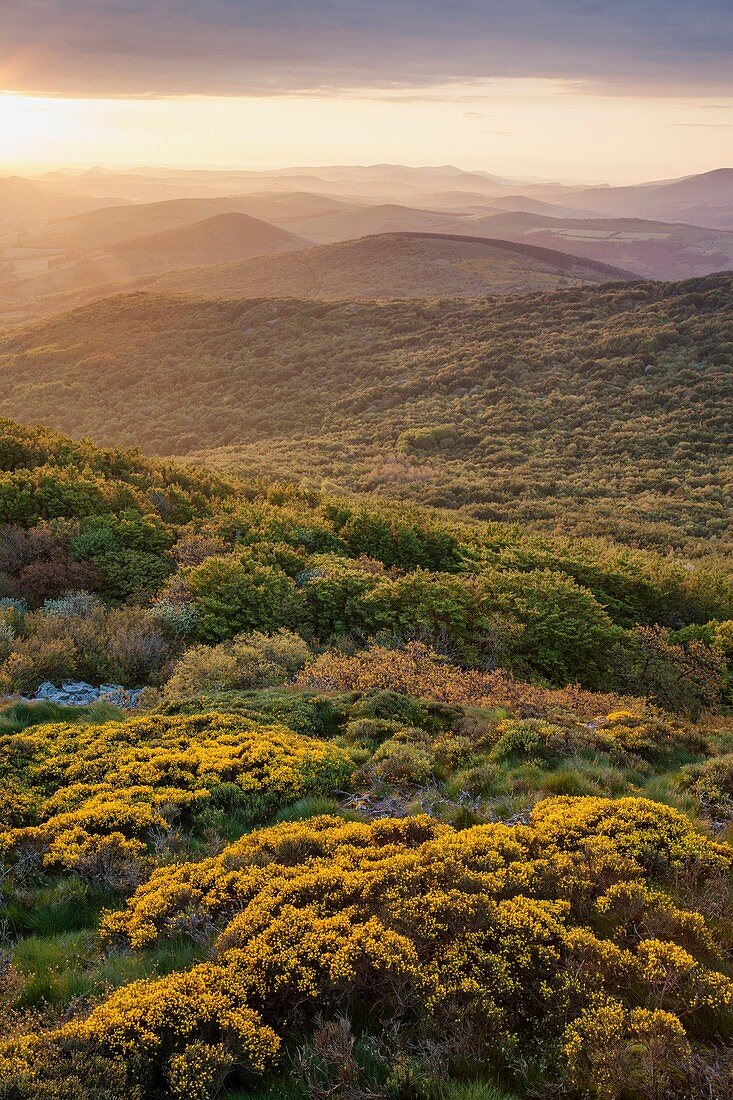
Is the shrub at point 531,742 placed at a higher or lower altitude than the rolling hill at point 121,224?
lower

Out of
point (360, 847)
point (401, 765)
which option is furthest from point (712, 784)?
point (360, 847)

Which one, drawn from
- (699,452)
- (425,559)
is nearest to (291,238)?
(699,452)

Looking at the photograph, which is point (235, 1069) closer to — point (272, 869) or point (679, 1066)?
point (272, 869)

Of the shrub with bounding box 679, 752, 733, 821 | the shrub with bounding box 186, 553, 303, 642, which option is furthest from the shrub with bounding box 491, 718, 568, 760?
the shrub with bounding box 186, 553, 303, 642

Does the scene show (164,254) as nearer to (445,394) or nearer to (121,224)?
(121,224)

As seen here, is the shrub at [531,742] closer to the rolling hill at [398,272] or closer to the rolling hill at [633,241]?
the rolling hill at [398,272]

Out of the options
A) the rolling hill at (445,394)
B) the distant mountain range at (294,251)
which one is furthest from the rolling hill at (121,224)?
the rolling hill at (445,394)
